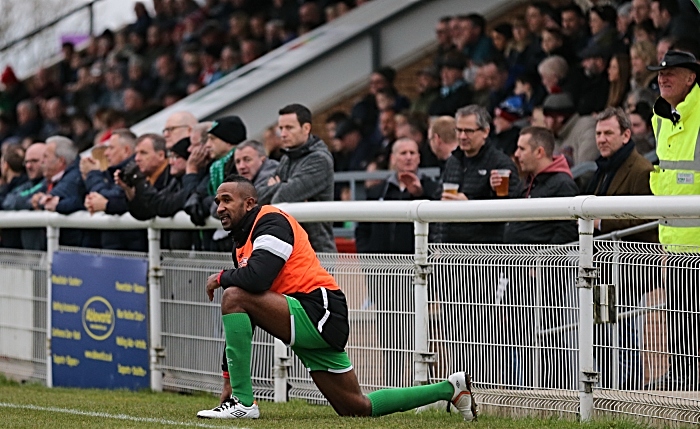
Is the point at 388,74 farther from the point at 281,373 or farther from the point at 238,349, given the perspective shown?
the point at 238,349

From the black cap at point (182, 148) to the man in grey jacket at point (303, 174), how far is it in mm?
1858

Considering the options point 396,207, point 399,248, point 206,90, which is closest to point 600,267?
point 396,207

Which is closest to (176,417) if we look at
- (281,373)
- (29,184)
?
(281,373)

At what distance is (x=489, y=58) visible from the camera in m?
15.0

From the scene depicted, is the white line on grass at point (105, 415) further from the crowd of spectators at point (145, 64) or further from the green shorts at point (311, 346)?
the crowd of spectators at point (145, 64)

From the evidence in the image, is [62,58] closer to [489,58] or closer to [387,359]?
[489,58]

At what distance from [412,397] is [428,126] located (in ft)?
21.8

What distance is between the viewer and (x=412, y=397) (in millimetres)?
8078

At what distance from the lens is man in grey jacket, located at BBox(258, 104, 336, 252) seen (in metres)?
9.95

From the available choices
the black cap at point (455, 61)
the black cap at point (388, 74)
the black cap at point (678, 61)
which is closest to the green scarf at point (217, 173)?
the black cap at point (678, 61)

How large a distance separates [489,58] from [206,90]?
5.00 m

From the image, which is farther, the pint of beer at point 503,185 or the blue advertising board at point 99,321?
the blue advertising board at point 99,321

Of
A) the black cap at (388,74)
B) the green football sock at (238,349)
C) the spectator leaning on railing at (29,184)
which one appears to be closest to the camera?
the green football sock at (238,349)

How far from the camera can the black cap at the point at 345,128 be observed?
15.7 meters
